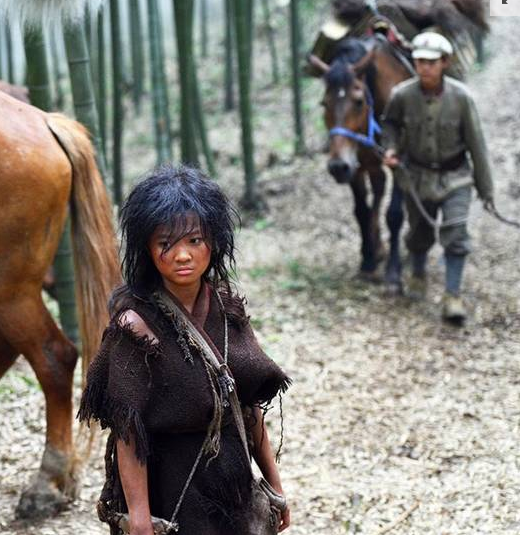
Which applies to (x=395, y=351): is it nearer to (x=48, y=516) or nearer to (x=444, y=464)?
(x=444, y=464)

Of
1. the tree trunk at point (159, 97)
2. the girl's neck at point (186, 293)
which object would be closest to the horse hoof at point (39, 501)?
the girl's neck at point (186, 293)

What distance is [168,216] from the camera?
214cm

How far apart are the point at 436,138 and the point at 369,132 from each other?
0.76 m

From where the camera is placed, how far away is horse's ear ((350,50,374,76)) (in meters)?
6.63

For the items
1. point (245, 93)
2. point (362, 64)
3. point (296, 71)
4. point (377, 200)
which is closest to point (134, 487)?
point (362, 64)

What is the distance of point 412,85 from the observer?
6.14m

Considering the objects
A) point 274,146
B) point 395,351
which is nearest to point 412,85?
point 395,351

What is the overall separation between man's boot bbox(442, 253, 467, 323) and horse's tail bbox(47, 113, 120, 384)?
119 inches

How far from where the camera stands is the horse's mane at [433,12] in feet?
23.1

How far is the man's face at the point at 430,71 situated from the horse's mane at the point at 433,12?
3.93ft

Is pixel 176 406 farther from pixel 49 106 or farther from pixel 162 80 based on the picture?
pixel 162 80

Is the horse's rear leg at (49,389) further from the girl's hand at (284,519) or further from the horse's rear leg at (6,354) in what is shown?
the girl's hand at (284,519)

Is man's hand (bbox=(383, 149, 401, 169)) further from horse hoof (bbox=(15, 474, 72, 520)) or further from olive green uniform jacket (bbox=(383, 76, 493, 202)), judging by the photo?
horse hoof (bbox=(15, 474, 72, 520))

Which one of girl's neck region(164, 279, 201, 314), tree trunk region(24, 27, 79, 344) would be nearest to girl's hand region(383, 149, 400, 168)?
tree trunk region(24, 27, 79, 344)
